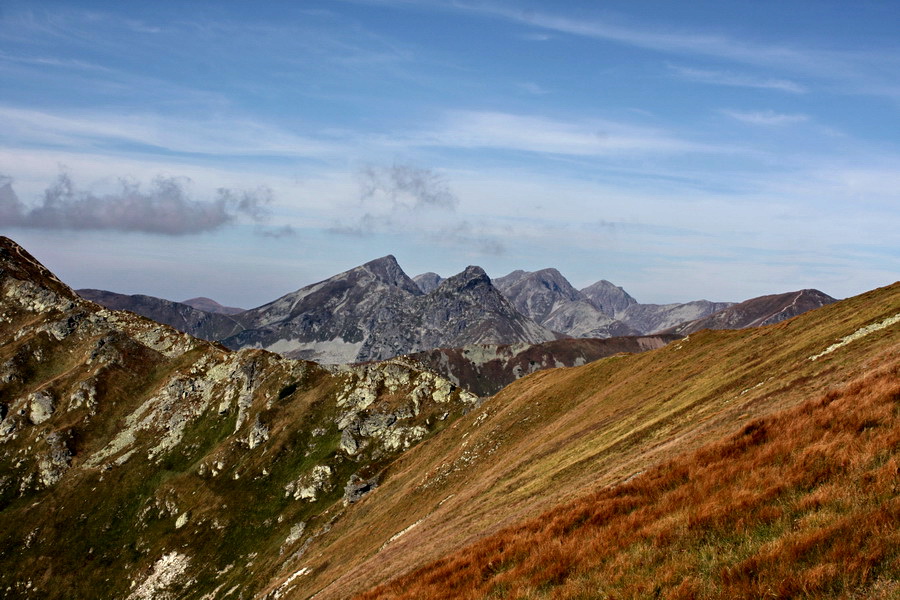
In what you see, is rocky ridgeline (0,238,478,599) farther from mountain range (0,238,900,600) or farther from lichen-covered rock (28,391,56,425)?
mountain range (0,238,900,600)

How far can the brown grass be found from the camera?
12070mm

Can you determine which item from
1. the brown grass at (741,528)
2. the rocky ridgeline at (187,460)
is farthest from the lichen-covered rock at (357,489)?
the brown grass at (741,528)

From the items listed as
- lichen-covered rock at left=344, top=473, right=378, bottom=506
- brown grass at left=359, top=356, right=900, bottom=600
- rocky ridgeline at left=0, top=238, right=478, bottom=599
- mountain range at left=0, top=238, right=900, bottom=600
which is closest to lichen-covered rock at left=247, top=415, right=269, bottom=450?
rocky ridgeline at left=0, top=238, right=478, bottom=599

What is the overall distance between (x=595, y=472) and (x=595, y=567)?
2689 cm

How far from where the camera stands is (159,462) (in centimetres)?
15312

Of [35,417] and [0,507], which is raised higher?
[35,417]

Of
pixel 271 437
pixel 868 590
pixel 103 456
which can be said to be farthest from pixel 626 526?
pixel 103 456

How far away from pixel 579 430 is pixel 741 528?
186 ft

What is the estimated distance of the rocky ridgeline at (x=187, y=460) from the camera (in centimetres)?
12300

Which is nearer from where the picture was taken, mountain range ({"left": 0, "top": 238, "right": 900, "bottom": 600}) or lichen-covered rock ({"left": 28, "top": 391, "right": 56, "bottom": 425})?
mountain range ({"left": 0, "top": 238, "right": 900, "bottom": 600})

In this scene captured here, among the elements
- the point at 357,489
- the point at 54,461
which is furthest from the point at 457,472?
the point at 54,461

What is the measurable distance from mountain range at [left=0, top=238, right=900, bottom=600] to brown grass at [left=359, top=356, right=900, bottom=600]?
8 centimetres

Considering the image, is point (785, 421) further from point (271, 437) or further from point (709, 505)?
point (271, 437)

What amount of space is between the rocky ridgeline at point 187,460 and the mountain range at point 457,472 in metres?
0.60
